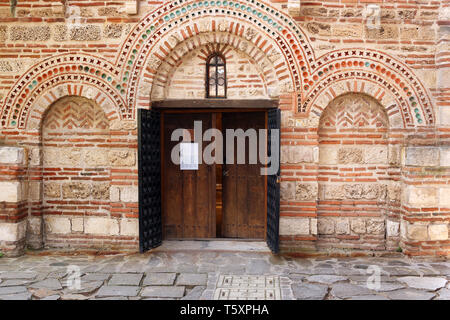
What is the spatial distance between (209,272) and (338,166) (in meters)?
2.50

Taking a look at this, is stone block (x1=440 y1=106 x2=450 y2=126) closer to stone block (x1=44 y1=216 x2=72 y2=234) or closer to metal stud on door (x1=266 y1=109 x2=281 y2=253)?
metal stud on door (x1=266 y1=109 x2=281 y2=253)

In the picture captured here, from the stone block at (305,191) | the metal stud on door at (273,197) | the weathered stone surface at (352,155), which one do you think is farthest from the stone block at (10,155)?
the weathered stone surface at (352,155)

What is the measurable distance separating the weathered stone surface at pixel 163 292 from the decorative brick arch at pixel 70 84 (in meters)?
2.56

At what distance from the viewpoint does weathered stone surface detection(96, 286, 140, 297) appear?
4.25 meters

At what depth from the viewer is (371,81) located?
18.2ft

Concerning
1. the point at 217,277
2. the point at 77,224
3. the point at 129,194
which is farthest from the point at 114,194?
the point at 217,277

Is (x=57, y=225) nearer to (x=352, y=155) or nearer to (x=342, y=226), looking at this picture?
(x=342, y=226)

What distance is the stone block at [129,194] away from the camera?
564 cm

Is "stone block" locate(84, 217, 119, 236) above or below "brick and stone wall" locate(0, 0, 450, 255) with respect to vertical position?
below

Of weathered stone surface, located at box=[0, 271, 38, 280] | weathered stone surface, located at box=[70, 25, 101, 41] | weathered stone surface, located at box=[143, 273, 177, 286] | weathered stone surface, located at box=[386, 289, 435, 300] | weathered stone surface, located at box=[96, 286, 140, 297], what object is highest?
weathered stone surface, located at box=[70, 25, 101, 41]

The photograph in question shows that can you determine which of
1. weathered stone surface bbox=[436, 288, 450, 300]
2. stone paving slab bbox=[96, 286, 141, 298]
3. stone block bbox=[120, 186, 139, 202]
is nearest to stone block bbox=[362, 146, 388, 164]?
weathered stone surface bbox=[436, 288, 450, 300]

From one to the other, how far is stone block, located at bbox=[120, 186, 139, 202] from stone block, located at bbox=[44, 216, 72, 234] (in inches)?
40.2

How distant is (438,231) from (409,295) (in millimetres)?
1663
